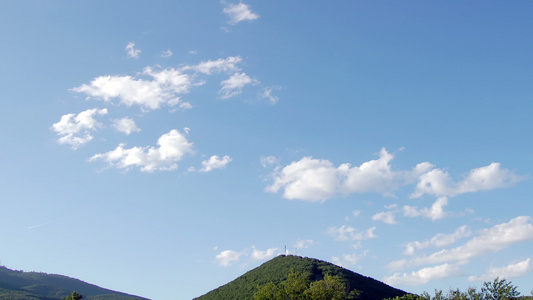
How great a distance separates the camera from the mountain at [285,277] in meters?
123

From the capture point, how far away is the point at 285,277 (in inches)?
5108

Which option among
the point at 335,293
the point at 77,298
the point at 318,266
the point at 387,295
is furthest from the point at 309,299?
the point at 318,266

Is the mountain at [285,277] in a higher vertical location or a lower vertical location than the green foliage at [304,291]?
higher

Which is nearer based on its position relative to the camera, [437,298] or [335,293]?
[437,298]

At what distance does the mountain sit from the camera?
403ft

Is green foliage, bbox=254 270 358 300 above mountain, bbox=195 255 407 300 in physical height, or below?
below

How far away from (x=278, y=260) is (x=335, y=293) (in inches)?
3339

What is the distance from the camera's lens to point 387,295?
123 metres

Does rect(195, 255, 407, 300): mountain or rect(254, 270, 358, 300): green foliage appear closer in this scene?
rect(254, 270, 358, 300): green foliage

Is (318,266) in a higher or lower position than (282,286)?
higher

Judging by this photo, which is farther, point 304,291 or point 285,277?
point 285,277

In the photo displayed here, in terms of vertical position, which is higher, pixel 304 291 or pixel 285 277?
pixel 285 277

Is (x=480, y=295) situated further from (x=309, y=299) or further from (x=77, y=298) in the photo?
(x=77, y=298)

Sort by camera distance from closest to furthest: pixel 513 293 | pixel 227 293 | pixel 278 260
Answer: pixel 513 293 < pixel 227 293 < pixel 278 260
